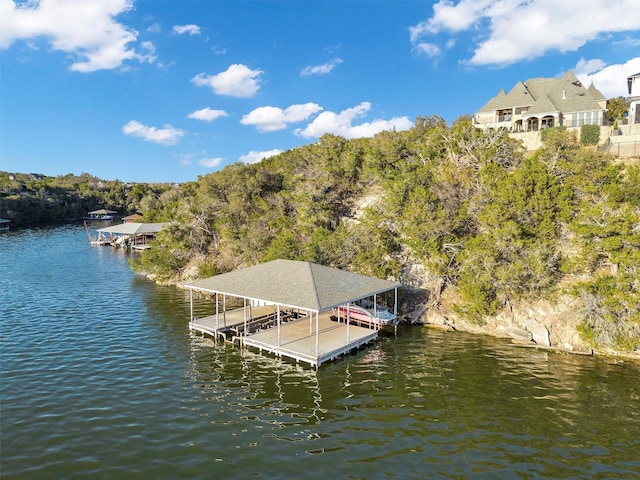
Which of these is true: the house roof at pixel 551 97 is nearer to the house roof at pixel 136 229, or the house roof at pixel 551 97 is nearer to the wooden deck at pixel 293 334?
the wooden deck at pixel 293 334

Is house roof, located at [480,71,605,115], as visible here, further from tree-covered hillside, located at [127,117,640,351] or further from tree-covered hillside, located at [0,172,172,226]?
tree-covered hillside, located at [0,172,172,226]

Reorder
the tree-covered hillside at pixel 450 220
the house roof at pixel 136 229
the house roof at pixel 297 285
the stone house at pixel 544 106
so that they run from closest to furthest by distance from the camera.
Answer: the house roof at pixel 297 285 → the tree-covered hillside at pixel 450 220 → the stone house at pixel 544 106 → the house roof at pixel 136 229

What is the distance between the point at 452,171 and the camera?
2958 centimetres

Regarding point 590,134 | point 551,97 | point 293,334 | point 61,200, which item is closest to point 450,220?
point 293,334

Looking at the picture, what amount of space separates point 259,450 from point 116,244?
2329 inches

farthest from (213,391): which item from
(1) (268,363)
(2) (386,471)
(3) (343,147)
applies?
(3) (343,147)

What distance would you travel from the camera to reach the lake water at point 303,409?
12375mm

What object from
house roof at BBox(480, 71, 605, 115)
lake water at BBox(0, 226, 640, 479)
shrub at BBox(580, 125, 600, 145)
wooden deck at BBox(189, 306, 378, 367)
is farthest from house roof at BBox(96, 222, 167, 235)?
shrub at BBox(580, 125, 600, 145)

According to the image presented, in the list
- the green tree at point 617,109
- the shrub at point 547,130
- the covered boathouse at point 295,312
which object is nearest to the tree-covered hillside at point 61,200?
the covered boathouse at point 295,312

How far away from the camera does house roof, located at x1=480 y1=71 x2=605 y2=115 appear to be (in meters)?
39.6

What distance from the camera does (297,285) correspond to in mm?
21125

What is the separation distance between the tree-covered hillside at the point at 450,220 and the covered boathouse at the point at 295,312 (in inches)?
205

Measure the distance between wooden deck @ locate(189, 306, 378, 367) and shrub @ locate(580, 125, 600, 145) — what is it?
28.7 metres

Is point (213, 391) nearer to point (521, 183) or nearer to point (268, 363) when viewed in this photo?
point (268, 363)
